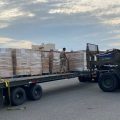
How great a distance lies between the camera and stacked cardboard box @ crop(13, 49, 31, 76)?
13.9 metres

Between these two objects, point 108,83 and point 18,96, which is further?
point 108,83

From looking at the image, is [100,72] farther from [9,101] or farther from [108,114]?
[108,114]

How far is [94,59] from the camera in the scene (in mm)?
19281

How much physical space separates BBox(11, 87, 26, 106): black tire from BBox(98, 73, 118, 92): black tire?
4905mm

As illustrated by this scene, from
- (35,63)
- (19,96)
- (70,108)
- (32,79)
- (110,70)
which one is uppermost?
(35,63)

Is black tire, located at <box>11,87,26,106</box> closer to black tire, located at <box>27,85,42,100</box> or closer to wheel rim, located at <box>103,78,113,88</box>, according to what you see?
black tire, located at <box>27,85,42,100</box>

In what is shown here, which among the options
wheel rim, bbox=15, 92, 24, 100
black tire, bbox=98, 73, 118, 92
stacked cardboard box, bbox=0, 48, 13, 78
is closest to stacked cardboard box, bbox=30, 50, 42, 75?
stacked cardboard box, bbox=0, 48, 13, 78

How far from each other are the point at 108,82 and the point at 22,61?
5.05m

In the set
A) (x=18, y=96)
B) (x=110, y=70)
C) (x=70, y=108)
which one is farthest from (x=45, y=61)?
(x=70, y=108)

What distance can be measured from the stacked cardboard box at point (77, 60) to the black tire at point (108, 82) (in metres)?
1.27

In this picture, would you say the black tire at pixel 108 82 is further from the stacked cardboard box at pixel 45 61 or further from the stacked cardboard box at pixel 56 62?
the stacked cardboard box at pixel 45 61

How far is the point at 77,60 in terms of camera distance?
60.1 feet

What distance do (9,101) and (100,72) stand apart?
6491 mm

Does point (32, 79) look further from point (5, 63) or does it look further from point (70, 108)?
point (70, 108)
